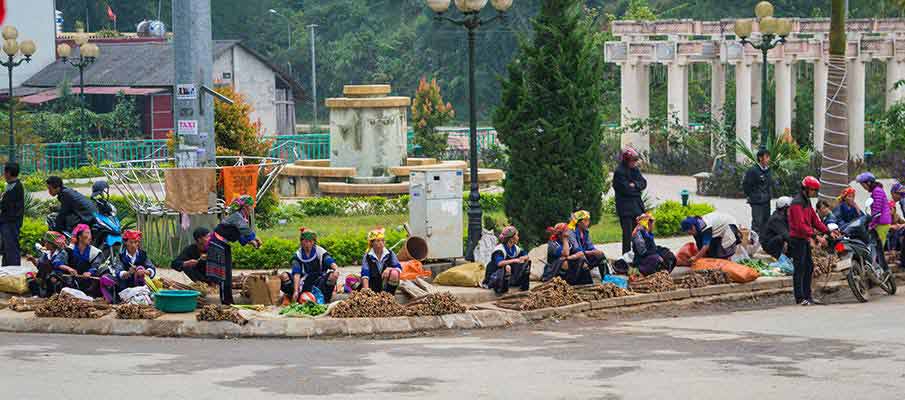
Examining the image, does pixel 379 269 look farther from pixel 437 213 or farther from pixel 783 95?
pixel 783 95

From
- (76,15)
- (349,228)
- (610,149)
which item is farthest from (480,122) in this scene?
(349,228)

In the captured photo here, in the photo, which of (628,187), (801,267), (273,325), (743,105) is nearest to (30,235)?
(273,325)

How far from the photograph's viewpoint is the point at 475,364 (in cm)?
1348

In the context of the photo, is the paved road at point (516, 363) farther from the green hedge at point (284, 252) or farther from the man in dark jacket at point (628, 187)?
the green hedge at point (284, 252)

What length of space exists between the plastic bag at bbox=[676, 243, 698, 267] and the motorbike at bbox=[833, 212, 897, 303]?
167 cm

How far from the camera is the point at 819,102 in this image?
126 ft

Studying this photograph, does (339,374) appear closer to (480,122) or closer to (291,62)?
(480,122)

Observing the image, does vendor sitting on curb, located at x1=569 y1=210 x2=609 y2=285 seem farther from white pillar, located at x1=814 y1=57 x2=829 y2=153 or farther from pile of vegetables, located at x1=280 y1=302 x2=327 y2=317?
white pillar, located at x1=814 y1=57 x2=829 y2=153

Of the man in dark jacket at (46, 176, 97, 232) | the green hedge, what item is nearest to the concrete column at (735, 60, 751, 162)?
the green hedge

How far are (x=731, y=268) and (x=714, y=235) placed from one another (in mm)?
492

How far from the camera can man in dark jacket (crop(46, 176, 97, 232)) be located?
58.7 ft

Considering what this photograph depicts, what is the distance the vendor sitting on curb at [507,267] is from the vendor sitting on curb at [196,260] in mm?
3144

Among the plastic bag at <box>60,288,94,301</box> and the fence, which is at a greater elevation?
the fence

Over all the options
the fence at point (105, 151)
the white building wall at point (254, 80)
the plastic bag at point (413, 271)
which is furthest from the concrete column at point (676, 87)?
the plastic bag at point (413, 271)
